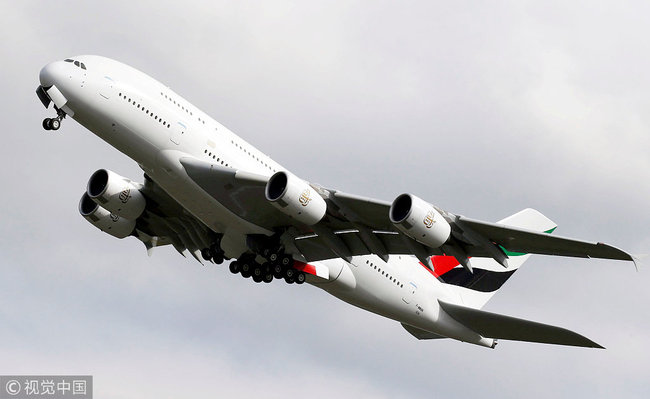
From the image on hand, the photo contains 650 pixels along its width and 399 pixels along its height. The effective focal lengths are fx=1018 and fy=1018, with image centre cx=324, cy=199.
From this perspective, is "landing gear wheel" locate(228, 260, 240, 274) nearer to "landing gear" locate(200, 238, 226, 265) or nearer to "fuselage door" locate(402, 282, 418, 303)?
"landing gear" locate(200, 238, 226, 265)

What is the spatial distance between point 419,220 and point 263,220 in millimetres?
5398

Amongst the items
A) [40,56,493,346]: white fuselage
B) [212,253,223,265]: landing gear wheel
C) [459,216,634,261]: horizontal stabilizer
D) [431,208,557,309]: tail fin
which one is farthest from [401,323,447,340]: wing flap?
[459,216,634,261]: horizontal stabilizer

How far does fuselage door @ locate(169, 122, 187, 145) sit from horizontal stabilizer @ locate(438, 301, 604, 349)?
1099 centimetres

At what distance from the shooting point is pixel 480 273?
119 ft

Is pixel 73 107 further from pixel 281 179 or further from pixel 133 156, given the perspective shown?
pixel 281 179

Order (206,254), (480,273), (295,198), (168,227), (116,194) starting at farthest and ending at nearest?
(480,273) → (168,227) → (206,254) → (116,194) → (295,198)

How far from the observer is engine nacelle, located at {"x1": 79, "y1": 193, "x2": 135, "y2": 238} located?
31.9 m

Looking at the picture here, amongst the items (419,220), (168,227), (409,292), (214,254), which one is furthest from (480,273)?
(168,227)

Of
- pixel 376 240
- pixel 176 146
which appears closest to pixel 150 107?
pixel 176 146

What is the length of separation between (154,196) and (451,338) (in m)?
10.9

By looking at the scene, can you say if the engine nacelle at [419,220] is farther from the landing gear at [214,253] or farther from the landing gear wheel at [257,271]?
the landing gear at [214,253]

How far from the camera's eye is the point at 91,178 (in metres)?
30.1

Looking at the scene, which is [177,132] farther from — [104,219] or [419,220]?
[419,220]

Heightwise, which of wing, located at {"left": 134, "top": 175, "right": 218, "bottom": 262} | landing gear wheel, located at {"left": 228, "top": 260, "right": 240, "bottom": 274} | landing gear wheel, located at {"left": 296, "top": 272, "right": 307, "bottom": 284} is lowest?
landing gear wheel, located at {"left": 296, "top": 272, "right": 307, "bottom": 284}
